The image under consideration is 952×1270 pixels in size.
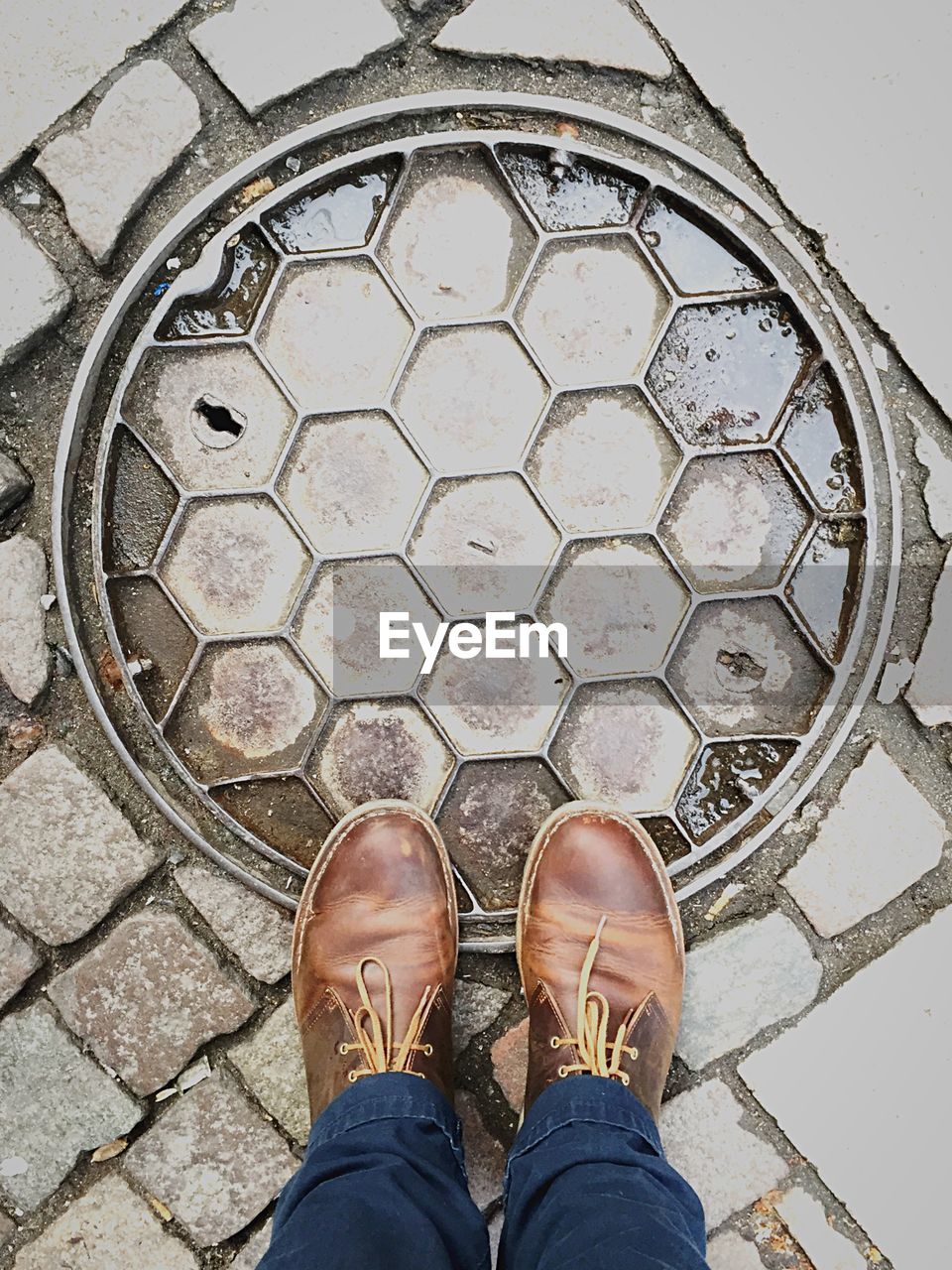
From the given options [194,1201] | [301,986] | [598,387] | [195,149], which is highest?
[195,149]

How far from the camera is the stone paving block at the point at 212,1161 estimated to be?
4.34ft

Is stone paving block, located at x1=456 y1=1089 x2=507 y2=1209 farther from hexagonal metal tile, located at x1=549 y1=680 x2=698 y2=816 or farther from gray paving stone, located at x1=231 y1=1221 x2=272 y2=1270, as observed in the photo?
hexagonal metal tile, located at x1=549 y1=680 x2=698 y2=816

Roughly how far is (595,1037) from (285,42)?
1.56 metres

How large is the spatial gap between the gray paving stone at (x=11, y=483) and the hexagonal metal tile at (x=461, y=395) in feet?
1.92

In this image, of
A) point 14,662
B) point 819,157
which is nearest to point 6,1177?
point 14,662

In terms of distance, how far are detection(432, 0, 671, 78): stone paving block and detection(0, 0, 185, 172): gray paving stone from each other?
440 mm

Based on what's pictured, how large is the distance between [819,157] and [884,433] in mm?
440

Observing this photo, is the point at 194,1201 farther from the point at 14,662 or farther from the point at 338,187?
the point at 338,187

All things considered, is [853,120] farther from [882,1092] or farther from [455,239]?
[882,1092]

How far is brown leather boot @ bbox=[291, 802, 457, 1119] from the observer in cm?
129

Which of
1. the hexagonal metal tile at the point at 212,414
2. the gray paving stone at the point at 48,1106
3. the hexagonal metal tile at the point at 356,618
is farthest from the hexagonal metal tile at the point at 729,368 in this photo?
the gray paving stone at the point at 48,1106

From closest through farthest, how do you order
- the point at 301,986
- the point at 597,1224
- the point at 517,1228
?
the point at 597,1224 < the point at 517,1228 < the point at 301,986

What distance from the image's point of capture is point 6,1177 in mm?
1333

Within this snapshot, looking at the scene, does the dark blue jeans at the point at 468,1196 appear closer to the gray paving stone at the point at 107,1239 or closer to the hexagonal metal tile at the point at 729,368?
the gray paving stone at the point at 107,1239
